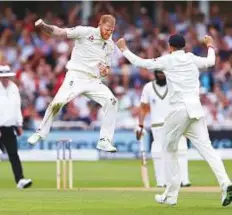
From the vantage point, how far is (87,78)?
17141 mm

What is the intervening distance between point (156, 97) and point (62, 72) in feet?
39.5

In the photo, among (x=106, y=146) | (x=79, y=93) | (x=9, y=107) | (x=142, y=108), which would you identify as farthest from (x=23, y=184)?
(x=79, y=93)

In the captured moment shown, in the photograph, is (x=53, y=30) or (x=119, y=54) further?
(x=119, y=54)

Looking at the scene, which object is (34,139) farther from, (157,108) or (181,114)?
(157,108)

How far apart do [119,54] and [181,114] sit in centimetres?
1773

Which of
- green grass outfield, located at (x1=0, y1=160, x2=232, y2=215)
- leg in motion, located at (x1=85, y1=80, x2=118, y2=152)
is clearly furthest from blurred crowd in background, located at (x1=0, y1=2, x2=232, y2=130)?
leg in motion, located at (x1=85, y1=80, x2=118, y2=152)

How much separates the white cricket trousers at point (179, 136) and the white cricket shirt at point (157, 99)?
501cm

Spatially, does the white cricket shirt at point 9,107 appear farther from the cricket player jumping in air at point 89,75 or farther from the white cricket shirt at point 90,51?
the white cricket shirt at point 90,51

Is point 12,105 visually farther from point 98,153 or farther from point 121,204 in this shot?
point 98,153

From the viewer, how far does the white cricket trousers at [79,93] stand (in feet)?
55.8

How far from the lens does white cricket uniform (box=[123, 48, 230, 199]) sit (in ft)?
49.0

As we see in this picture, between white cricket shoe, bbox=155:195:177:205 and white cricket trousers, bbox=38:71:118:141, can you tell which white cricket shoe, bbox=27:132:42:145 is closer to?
white cricket trousers, bbox=38:71:118:141

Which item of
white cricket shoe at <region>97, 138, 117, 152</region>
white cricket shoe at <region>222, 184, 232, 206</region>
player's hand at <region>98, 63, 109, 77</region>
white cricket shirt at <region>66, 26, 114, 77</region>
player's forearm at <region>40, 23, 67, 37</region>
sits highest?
player's forearm at <region>40, 23, 67, 37</region>

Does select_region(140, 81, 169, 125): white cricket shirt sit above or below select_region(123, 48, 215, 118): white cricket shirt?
below
